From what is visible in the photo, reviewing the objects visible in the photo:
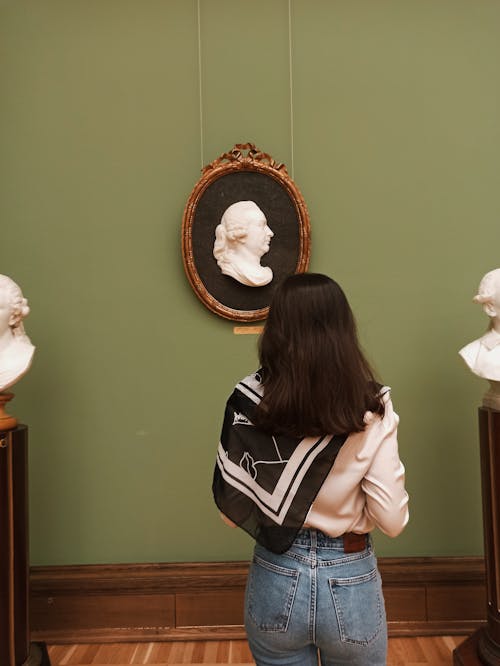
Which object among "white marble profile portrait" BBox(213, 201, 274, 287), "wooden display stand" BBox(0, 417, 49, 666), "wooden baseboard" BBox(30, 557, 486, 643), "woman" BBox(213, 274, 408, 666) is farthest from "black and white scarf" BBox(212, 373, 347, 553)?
"wooden baseboard" BBox(30, 557, 486, 643)

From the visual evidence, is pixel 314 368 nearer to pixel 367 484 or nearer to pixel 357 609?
pixel 367 484

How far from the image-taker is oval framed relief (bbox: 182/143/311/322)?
273 centimetres

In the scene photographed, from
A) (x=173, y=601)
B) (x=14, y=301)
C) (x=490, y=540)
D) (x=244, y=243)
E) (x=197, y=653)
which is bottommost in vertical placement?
(x=197, y=653)

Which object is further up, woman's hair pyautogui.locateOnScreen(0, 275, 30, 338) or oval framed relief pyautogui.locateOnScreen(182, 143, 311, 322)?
oval framed relief pyautogui.locateOnScreen(182, 143, 311, 322)

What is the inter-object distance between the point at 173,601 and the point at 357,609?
1.75 m

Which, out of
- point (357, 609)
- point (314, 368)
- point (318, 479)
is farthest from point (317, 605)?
point (314, 368)

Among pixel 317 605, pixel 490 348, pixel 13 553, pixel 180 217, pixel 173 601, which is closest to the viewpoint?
pixel 317 605

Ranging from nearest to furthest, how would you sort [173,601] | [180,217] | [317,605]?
[317,605], [173,601], [180,217]

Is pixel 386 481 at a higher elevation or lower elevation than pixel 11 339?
lower

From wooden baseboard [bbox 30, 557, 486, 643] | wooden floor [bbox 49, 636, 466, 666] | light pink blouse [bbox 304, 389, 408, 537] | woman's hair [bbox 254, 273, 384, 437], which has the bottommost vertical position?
wooden floor [bbox 49, 636, 466, 666]

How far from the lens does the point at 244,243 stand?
2.72 meters

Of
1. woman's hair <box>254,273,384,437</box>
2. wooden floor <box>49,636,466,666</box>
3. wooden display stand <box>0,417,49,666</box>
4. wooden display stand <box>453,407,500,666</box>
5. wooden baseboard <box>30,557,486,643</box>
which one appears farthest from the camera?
wooden baseboard <box>30,557,486,643</box>

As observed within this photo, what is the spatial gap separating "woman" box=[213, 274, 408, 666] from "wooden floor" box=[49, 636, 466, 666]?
4.70 ft

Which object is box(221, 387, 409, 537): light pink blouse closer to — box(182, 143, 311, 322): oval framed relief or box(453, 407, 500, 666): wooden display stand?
box(453, 407, 500, 666): wooden display stand
